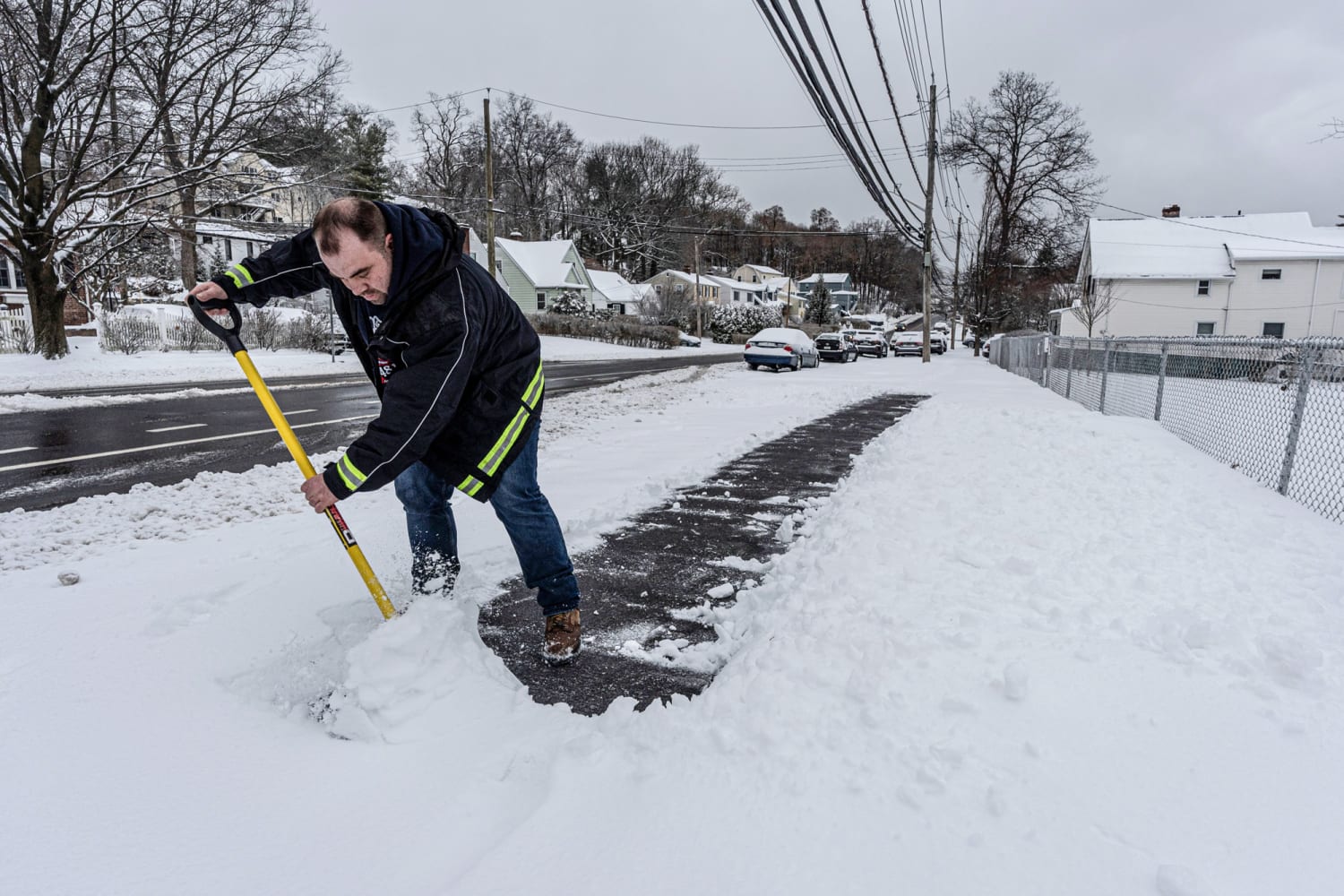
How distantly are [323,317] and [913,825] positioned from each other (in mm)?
25215

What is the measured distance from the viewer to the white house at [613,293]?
173 feet

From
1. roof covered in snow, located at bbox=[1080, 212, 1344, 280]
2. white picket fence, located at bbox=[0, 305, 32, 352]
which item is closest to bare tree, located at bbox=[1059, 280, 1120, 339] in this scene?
roof covered in snow, located at bbox=[1080, 212, 1344, 280]

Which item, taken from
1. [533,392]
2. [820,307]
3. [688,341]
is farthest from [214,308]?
[820,307]

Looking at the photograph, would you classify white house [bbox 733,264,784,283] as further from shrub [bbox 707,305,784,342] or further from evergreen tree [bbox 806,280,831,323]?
shrub [bbox 707,305,784,342]

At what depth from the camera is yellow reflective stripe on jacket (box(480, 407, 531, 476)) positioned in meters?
2.41

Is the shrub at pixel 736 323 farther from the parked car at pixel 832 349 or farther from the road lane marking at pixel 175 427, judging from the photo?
the road lane marking at pixel 175 427

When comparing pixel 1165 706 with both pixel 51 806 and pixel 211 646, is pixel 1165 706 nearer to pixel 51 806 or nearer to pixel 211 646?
pixel 51 806

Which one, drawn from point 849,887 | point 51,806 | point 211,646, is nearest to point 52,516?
point 211,646

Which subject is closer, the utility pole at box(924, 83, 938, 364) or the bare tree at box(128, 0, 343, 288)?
the bare tree at box(128, 0, 343, 288)

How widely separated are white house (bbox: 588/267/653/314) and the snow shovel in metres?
48.9

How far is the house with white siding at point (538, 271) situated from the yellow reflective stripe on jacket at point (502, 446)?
1805 inches

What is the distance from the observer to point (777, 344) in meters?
20.4

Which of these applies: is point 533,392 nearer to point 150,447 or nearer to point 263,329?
point 150,447

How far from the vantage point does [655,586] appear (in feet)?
11.2
